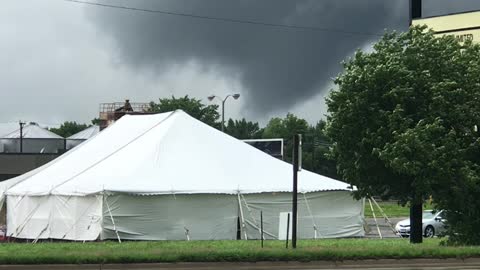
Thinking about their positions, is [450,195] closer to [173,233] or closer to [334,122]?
[334,122]

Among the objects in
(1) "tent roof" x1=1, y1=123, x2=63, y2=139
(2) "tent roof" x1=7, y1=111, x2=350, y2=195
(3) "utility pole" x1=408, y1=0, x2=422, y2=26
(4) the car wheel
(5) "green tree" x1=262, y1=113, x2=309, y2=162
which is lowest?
(4) the car wheel

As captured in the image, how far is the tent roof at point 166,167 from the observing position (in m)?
27.5

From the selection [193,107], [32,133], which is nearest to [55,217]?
[32,133]

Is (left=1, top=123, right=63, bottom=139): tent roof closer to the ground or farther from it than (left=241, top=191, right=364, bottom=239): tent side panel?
farther from it

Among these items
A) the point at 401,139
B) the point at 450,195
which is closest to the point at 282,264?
the point at 401,139

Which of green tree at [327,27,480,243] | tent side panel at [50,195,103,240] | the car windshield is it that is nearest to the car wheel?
the car windshield

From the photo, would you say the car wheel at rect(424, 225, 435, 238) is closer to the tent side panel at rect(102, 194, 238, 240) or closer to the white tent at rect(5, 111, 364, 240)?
the white tent at rect(5, 111, 364, 240)

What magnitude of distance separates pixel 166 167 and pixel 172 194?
2049 mm

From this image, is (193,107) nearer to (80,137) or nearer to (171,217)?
(80,137)

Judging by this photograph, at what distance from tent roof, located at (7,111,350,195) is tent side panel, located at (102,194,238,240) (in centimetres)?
48

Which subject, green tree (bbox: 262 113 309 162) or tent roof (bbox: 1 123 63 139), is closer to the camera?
tent roof (bbox: 1 123 63 139)

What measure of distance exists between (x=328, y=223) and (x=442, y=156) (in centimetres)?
1090

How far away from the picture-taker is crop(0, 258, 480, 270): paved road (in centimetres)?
1455

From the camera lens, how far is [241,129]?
167m
